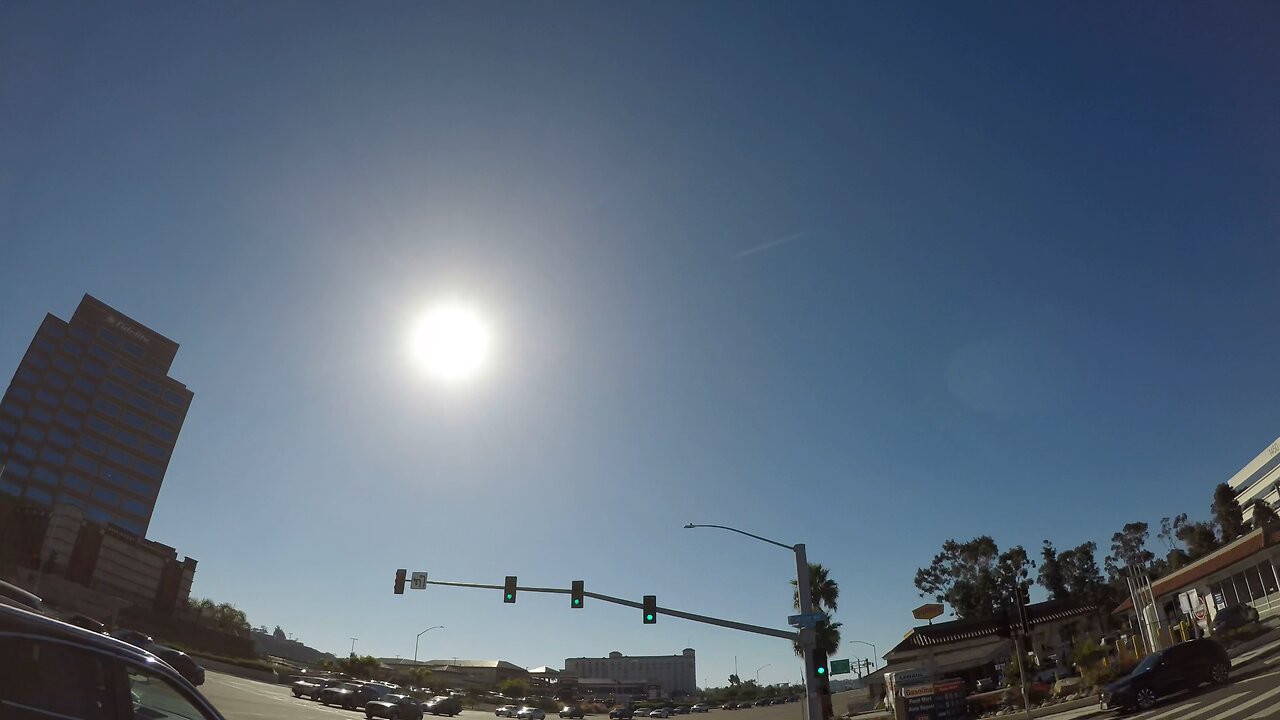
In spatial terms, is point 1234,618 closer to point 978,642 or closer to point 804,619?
point 978,642

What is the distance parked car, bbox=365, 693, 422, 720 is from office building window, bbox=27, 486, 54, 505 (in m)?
121

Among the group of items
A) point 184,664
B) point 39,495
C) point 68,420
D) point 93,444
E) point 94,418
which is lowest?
point 184,664

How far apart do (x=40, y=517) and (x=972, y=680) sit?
107m

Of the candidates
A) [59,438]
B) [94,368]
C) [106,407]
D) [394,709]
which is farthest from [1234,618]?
[94,368]

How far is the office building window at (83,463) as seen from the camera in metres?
127

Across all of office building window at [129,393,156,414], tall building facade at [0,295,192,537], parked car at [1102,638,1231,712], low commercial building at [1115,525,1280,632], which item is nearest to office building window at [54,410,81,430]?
tall building facade at [0,295,192,537]

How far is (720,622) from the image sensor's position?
28.1m

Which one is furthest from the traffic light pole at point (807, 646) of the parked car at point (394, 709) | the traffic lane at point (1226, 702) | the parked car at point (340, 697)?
the parked car at point (340, 697)

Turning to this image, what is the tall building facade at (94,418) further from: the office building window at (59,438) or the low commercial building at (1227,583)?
the low commercial building at (1227,583)

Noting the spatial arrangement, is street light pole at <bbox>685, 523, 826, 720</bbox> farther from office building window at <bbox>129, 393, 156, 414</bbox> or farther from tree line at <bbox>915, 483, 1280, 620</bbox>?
office building window at <bbox>129, 393, 156, 414</bbox>

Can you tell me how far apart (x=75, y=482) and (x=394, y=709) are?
130639mm

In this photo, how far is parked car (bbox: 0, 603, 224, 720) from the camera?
3.42 metres

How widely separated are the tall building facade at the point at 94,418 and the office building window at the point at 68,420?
5.9 inches

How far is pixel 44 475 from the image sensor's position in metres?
122
